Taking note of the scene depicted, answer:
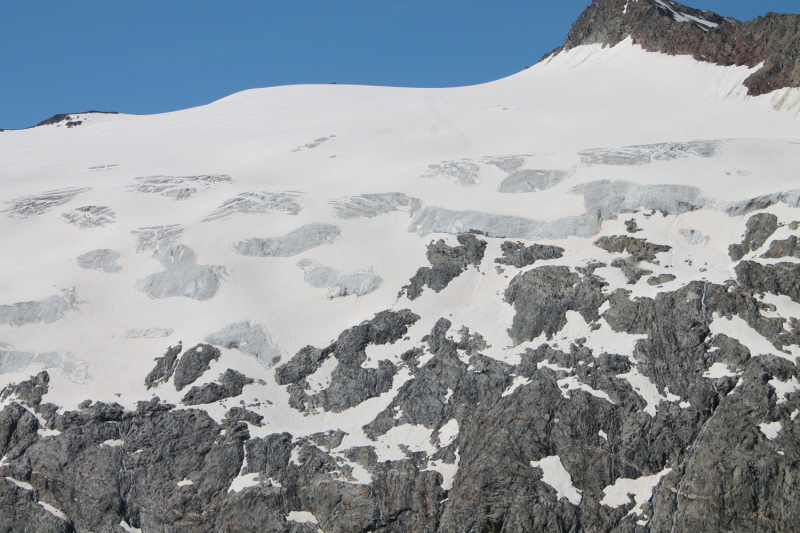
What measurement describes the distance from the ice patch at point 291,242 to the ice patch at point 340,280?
172 centimetres

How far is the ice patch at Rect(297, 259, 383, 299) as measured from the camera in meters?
31.1

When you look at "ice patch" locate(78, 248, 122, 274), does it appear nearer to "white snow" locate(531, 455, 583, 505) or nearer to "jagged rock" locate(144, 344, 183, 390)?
"jagged rock" locate(144, 344, 183, 390)

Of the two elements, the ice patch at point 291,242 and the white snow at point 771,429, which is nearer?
the white snow at point 771,429

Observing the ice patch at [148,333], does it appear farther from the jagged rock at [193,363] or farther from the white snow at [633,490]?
Result: the white snow at [633,490]

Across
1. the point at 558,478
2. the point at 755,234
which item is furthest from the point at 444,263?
the point at 755,234

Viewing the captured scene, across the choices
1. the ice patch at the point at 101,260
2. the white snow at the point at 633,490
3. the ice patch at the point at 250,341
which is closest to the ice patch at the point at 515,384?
the white snow at the point at 633,490

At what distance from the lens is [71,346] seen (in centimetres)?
2848

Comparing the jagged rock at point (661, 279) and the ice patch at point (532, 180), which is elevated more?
the ice patch at point (532, 180)

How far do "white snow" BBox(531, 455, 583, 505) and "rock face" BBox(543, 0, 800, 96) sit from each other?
41.0 metres

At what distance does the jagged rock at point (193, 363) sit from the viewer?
87.8ft

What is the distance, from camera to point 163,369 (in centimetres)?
2728

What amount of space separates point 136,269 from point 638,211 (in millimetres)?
24843

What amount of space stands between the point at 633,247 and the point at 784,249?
19.4 feet

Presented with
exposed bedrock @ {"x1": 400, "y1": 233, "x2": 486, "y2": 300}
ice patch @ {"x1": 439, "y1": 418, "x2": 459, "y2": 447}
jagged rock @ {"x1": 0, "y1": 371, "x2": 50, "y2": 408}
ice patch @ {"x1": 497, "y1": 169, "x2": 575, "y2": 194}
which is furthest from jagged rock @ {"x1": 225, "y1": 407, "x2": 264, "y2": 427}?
ice patch @ {"x1": 497, "y1": 169, "x2": 575, "y2": 194}
